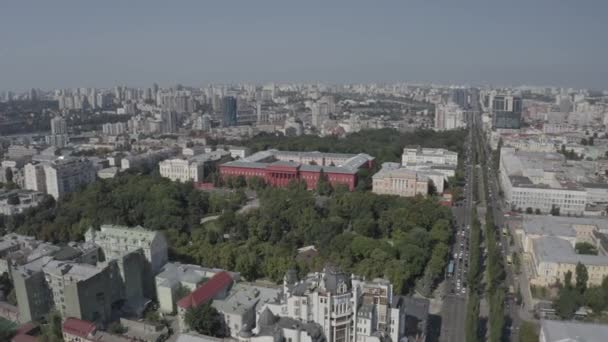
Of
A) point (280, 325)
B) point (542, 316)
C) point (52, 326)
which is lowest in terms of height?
point (542, 316)

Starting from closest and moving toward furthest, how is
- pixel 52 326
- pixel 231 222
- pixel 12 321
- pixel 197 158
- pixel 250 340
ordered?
pixel 250 340 → pixel 52 326 → pixel 12 321 → pixel 231 222 → pixel 197 158

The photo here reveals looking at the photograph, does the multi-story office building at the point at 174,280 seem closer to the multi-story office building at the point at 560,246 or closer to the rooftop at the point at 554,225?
the multi-story office building at the point at 560,246

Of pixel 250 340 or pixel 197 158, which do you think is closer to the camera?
pixel 250 340

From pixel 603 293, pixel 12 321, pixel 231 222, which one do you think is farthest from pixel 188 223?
pixel 603 293

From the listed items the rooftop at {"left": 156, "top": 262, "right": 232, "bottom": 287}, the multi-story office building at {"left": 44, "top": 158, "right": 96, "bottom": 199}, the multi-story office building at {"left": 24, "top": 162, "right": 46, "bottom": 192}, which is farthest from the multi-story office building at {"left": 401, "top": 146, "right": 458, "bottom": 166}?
the multi-story office building at {"left": 24, "top": 162, "right": 46, "bottom": 192}

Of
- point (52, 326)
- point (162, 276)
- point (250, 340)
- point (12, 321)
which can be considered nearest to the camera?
point (250, 340)

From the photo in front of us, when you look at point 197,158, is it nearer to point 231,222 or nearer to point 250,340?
point 231,222
